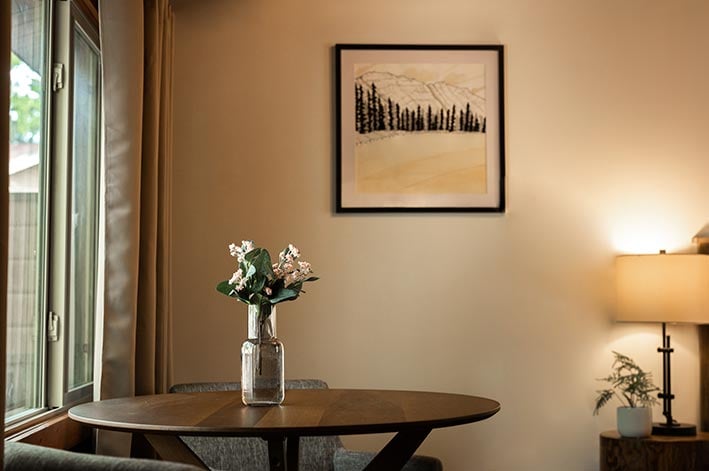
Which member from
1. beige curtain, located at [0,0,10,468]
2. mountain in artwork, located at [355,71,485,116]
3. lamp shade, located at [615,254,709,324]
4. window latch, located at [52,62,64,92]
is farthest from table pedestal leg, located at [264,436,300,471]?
mountain in artwork, located at [355,71,485,116]

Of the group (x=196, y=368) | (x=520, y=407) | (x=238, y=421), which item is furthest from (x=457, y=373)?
(x=238, y=421)

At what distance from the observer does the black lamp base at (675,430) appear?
412 cm

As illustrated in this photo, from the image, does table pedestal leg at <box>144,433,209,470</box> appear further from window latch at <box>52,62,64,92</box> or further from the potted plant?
the potted plant

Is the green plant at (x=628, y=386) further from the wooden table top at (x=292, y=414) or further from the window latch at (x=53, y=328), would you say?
the window latch at (x=53, y=328)

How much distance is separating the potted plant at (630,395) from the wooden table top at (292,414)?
1385 millimetres

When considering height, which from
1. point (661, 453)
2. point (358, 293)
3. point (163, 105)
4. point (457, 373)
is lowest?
point (661, 453)

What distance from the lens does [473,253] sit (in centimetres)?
446

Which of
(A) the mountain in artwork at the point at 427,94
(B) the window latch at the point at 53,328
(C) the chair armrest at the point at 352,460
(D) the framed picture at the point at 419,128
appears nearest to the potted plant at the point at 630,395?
(D) the framed picture at the point at 419,128

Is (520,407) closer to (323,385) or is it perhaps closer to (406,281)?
(406,281)

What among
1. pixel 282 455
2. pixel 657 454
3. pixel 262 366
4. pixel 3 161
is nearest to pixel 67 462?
pixel 3 161

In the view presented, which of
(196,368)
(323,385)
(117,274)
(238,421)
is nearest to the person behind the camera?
(238,421)

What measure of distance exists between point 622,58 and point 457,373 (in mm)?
1689

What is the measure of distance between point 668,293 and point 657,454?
0.68 metres

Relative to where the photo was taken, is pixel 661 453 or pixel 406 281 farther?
pixel 406 281
